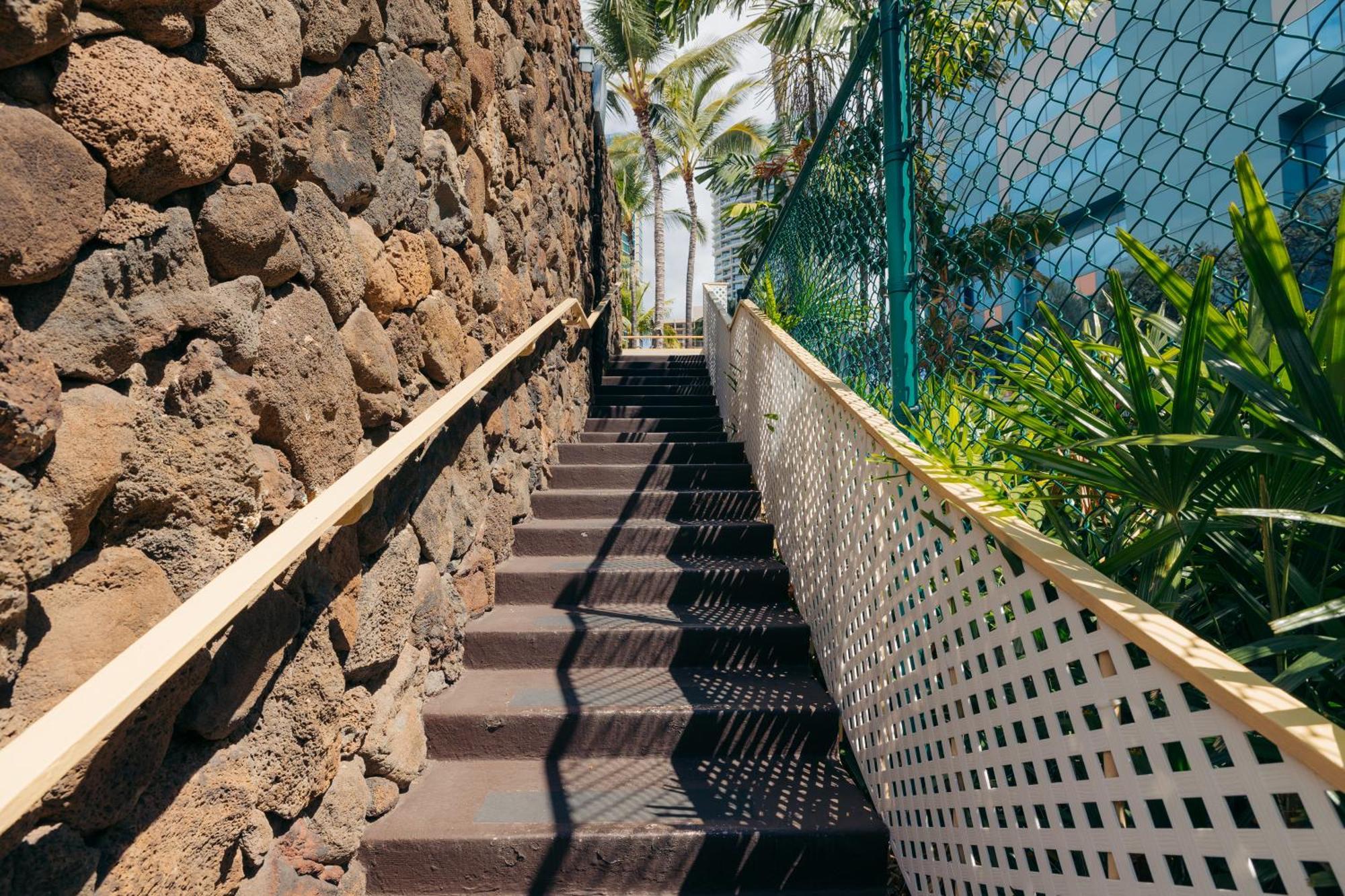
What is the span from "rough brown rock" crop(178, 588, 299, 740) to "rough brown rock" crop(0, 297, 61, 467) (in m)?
0.50

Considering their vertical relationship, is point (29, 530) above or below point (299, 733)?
above

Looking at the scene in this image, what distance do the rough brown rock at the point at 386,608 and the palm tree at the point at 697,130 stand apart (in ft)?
55.0

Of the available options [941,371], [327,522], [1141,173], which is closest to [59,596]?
[327,522]

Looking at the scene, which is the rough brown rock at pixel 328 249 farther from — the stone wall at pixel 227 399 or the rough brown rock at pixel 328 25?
the rough brown rock at pixel 328 25

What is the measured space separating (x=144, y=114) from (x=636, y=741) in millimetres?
1938

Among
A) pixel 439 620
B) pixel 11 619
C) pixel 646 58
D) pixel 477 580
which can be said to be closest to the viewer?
pixel 11 619

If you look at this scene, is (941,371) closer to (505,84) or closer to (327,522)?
(327,522)

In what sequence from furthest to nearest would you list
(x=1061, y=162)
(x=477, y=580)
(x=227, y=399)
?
1. (x=477, y=580)
2. (x=1061, y=162)
3. (x=227, y=399)

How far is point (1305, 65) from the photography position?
1.05 m

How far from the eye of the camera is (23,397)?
908mm

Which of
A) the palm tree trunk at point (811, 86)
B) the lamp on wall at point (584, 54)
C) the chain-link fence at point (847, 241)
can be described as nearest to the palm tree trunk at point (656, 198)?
the palm tree trunk at point (811, 86)

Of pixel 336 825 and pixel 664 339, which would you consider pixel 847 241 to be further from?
pixel 664 339

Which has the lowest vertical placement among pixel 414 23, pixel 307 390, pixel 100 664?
pixel 100 664

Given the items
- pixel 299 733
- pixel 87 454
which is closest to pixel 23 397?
pixel 87 454
